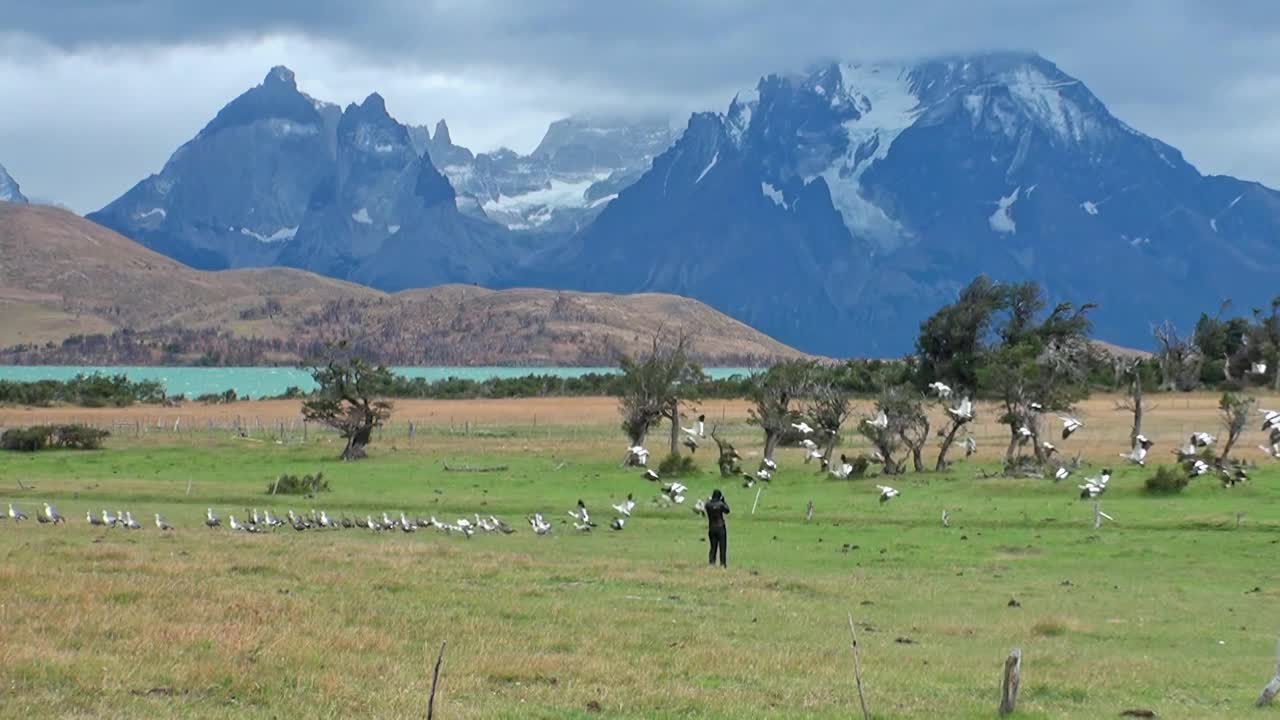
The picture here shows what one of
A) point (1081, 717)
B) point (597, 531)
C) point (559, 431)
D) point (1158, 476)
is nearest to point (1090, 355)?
point (559, 431)

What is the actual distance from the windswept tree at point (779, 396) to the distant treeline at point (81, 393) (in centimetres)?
7434

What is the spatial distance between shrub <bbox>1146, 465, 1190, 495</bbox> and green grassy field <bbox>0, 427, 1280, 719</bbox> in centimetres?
222

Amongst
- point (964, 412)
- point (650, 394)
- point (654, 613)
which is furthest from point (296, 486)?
point (654, 613)

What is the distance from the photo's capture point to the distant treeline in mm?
115562

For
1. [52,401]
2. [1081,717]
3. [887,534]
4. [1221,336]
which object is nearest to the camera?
[1081,717]

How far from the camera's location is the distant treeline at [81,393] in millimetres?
115562

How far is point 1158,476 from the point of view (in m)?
49.4

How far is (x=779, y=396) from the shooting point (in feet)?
212

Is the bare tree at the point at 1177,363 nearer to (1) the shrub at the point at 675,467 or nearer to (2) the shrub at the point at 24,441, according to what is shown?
(1) the shrub at the point at 675,467

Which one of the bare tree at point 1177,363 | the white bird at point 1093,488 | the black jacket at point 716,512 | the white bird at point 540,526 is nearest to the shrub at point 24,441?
the white bird at point 540,526

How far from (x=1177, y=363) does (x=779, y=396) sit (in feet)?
223

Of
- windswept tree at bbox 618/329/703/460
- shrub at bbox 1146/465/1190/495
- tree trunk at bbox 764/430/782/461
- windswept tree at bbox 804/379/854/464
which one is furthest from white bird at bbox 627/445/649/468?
shrub at bbox 1146/465/1190/495

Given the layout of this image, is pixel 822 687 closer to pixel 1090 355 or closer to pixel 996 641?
pixel 996 641

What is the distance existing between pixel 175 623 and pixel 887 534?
25808 mm
